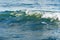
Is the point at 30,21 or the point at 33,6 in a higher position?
the point at 33,6

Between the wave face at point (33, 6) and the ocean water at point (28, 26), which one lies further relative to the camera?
the wave face at point (33, 6)

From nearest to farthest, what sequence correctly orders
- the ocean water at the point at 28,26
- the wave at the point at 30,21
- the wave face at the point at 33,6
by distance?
the ocean water at the point at 28,26
the wave at the point at 30,21
the wave face at the point at 33,6

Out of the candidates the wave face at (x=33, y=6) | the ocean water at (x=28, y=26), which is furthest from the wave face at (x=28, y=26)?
the wave face at (x=33, y=6)

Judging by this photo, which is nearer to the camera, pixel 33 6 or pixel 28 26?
pixel 28 26

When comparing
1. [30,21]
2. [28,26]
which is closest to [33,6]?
[30,21]

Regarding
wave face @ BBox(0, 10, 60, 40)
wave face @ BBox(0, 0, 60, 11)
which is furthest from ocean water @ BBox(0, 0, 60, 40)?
wave face @ BBox(0, 0, 60, 11)

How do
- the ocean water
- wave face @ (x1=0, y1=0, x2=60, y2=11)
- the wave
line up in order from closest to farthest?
1. the ocean water
2. the wave
3. wave face @ (x1=0, y1=0, x2=60, y2=11)

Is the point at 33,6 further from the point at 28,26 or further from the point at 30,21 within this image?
the point at 28,26

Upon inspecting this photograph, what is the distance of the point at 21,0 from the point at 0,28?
1016 centimetres

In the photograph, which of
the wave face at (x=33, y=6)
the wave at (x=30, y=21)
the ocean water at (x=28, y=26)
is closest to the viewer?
the ocean water at (x=28, y=26)

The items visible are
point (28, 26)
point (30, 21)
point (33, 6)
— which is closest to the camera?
point (28, 26)

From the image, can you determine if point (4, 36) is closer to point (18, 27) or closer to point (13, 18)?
point (18, 27)

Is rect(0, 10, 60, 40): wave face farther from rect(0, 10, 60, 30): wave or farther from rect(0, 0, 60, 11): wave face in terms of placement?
rect(0, 0, 60, 11): wave face

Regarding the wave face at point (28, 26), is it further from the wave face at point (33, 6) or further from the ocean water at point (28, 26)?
the wave face at point (33, 6)
